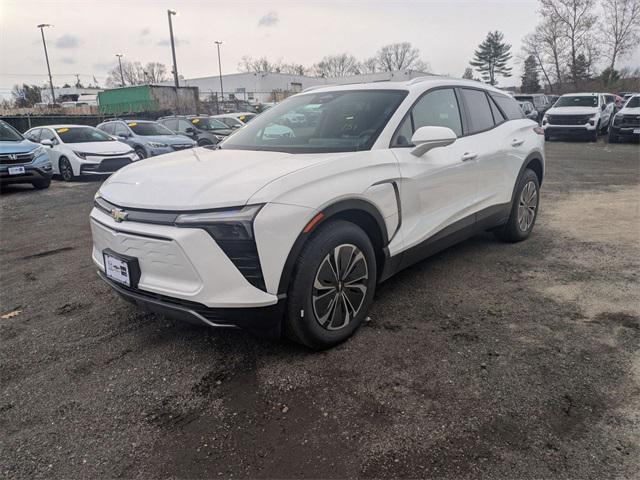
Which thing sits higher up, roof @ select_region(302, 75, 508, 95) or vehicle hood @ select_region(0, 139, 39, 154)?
roof @ select_region(302, 75, 508, 95)

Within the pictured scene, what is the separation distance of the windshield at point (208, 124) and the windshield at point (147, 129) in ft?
6.86

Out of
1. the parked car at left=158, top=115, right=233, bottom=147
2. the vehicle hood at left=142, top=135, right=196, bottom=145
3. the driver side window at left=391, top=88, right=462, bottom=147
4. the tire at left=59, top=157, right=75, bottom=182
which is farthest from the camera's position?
the parked car at left=158, top=115, right=233, bottom=147

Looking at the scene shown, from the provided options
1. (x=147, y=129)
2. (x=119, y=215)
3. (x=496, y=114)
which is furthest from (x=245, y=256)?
(x=147, y=129)

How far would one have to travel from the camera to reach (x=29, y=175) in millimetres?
10234

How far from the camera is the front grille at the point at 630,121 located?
1627 cm

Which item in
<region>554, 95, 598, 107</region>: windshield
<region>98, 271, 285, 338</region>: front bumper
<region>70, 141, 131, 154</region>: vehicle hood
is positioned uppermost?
<region>554, 95, 598, 107</region>: windshield

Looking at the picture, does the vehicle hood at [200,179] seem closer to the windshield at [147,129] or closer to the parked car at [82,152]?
the parked car at [82,152]

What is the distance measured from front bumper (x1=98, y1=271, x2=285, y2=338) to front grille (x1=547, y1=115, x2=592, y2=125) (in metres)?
19.0

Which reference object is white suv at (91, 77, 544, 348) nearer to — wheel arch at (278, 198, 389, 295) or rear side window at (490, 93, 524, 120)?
wheel arch at (278, 198, 389, 295)

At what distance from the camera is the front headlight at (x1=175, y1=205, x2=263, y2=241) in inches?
97.8

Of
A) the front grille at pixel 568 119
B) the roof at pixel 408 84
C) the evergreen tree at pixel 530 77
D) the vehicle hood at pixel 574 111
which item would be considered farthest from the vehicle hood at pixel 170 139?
the evergreen tree at pixel 530 77

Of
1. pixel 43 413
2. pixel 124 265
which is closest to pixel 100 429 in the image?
pixel 43 413

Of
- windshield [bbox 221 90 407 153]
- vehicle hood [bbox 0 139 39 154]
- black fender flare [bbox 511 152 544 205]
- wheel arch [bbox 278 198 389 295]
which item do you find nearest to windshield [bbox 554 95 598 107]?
black fender flare [bbox 511 152 544 205]

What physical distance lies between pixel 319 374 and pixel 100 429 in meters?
1.18
